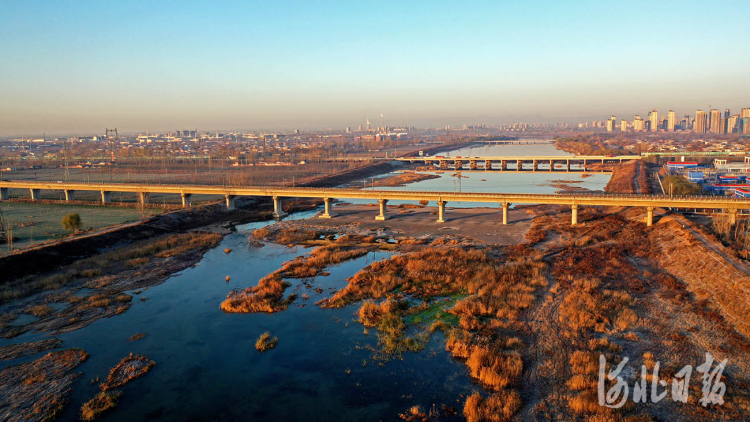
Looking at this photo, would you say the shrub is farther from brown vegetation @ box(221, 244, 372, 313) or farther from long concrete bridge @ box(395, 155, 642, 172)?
long concrete bridge @ box(395, 155, 642, 172)

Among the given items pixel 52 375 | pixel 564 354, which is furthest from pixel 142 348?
pixel 564 354

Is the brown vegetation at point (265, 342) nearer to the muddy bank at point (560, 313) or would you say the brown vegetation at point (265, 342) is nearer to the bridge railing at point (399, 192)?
the muddy bank at point (560, 313)

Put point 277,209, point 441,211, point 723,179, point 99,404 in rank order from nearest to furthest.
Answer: point 99,404 → point 441,211 → point 277,209 → point 723,179

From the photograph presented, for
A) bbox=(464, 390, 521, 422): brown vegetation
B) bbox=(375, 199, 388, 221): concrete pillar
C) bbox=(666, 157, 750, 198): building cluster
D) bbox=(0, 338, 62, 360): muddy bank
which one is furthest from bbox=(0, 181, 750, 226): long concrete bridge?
bbox=(0, 338, 62, 360): muddy bank

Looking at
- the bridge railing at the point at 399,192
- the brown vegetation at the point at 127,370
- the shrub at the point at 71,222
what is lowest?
the brown vegetation at the point at 127,370

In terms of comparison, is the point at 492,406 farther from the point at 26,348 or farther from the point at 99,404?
the point at 26,348

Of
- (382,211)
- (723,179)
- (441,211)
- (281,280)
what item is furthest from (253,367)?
(723,179)

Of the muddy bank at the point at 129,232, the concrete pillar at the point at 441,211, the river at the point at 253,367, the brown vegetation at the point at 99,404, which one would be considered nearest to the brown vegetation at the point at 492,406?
the river at the point at 253,367

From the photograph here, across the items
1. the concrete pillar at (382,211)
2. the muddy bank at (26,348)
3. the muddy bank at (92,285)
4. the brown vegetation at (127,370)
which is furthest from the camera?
the concrete pillar at (382,211)

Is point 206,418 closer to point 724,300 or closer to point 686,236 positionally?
point 724,300
